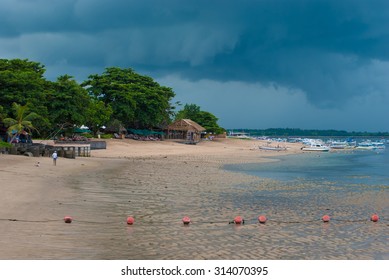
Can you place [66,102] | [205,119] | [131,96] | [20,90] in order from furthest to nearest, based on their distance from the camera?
[205,119]
[131,96]
[66,102]
[20,90]

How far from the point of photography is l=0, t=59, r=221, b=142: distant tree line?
54.8 metres

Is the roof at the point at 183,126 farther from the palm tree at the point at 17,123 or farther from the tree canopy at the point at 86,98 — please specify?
the palm tree at the point at 17,123

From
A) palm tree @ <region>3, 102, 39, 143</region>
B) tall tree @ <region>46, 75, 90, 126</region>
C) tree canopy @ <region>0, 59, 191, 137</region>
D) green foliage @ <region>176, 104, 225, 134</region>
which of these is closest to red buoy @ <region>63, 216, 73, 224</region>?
palm tree @ <region>3, 102, 39, 143</region>

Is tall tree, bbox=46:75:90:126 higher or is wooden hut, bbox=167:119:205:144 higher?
tall tree, bbox=46:75:90:126

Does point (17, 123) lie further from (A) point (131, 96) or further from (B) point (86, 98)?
(A) point (131, 96)

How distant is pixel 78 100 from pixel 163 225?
180ft

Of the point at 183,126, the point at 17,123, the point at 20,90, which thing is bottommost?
the point at 17,123

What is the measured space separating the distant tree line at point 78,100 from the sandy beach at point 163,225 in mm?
28288

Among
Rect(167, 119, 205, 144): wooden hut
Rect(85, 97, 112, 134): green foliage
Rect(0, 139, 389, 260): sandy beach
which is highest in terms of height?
Rect(85, 97, 112, 134): green foliage

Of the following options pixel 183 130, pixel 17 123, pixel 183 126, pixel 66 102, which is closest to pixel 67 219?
pixel 17 123

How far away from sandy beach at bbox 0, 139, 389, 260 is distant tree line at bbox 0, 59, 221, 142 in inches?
1114

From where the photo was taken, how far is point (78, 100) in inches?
2672

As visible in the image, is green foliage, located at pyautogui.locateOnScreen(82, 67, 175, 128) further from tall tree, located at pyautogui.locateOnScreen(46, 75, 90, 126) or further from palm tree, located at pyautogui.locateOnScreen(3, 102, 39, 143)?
palm tree, located at pyautogui.locateOnScreen(3, 102, 39, 143)

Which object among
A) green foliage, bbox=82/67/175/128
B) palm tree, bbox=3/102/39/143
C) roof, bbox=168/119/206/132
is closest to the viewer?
palm tree, bbox=3/102/39/143
